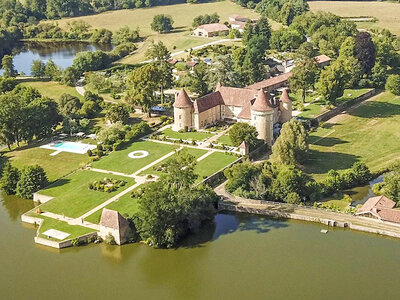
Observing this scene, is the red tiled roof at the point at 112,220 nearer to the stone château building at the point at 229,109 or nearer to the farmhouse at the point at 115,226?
the farmhouse at the point at 115,226

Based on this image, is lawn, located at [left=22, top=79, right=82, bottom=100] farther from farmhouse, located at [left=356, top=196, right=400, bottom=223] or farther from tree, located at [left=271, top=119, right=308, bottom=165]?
farmhouse, located at [left=356, top=196, right=400, bottom=223]

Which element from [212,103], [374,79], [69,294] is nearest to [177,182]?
[69,294]

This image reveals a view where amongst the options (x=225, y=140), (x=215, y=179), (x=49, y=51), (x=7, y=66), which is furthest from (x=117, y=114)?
(x=49, y=51)

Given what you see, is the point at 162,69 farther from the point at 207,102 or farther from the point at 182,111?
the point at 182,111

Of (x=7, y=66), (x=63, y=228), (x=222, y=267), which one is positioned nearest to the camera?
(x=222, y=267)

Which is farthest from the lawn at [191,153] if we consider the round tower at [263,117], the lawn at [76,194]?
the round tower at [263,117]

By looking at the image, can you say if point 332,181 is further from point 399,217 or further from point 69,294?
point 69,294
